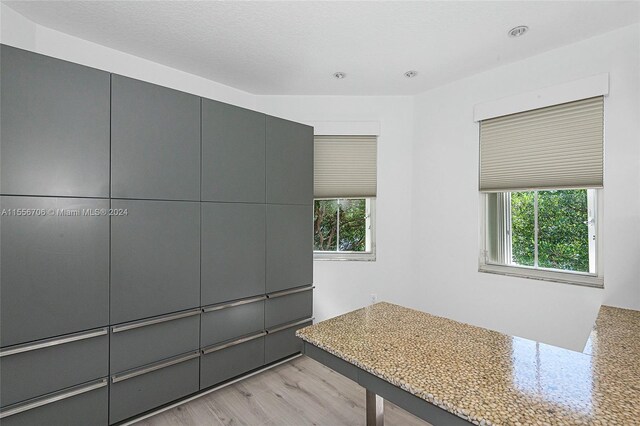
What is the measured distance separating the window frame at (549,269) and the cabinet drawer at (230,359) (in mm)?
2217

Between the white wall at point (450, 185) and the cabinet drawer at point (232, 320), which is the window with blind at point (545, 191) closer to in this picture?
the white wall at point (450, 185)

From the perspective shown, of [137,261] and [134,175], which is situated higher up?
[134,175]

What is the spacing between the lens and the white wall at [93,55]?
2.00 metres

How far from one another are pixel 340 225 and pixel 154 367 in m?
2.27

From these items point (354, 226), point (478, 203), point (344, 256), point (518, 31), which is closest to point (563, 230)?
point (478, 203)

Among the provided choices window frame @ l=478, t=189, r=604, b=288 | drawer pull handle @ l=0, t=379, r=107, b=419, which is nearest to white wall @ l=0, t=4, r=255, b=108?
drawer pull handle @ l=0, t=379, r=107, b=419

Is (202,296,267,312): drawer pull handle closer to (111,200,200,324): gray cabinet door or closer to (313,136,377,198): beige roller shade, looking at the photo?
(111,200,200,324): gray cabinet door

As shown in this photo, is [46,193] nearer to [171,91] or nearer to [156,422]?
[171,91]

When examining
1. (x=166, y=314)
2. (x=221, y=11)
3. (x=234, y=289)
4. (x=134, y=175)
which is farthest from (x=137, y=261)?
(x=221, y=11)

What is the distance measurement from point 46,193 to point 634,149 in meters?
3.80

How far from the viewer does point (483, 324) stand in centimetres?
290

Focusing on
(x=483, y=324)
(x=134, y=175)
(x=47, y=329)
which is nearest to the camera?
(x=47, y=329)

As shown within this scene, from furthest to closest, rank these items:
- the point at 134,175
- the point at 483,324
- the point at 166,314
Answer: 1. the point at 483,324
2. the point at 166,314
3. the point at 134,175

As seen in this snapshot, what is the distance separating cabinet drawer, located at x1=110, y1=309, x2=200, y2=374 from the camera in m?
1.96
